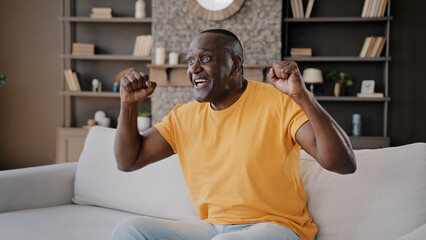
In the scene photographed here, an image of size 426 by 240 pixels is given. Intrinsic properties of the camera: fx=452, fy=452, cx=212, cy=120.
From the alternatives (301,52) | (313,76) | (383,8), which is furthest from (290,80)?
(383,8)

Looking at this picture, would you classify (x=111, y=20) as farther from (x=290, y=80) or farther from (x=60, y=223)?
(x=290, y=80)

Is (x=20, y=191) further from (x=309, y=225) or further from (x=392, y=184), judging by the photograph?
(x=392, y=184)

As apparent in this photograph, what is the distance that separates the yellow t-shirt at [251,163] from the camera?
4.85ft

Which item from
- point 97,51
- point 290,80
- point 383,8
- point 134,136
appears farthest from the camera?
point 97,51

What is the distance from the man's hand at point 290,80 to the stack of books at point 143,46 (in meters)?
4.04

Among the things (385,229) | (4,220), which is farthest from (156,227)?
(4,220)

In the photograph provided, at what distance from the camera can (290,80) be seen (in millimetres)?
1333

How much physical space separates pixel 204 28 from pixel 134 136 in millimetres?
A: 3636

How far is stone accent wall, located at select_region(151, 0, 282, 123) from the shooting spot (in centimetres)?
502

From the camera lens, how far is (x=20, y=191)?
2.18 metres

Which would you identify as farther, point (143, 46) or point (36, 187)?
point (143, 46)

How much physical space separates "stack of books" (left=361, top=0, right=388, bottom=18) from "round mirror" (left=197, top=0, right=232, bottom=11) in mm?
1482

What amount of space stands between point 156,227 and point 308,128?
1.86ft

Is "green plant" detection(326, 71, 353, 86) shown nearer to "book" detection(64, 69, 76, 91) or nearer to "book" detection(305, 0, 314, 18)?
"book" detection(305, 0, 314, 18)
